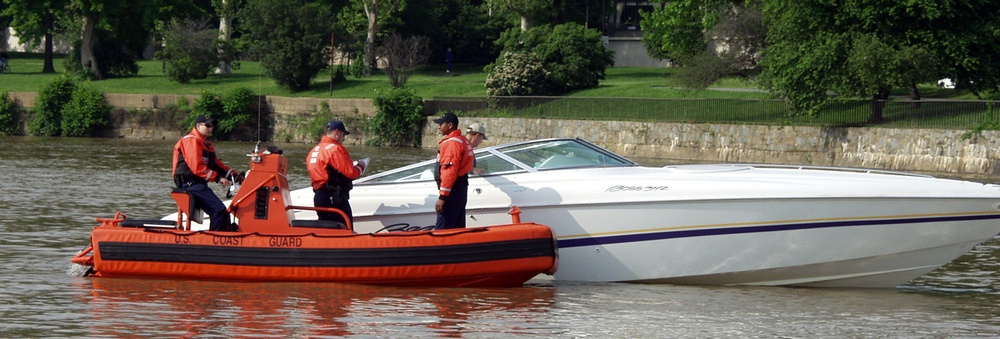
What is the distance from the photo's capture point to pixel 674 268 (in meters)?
12.2

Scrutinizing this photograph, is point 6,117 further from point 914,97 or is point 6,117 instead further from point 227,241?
point 227,241

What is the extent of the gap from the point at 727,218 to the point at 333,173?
372cm

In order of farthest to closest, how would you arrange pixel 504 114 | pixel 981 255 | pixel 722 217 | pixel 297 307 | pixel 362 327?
pixel 504 114, pixel 981 255, pixel 722 217, pixel 297 307, pixel 362 327

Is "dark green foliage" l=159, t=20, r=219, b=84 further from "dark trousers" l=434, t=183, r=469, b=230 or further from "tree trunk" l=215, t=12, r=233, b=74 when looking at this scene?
"dark trousers" l=434, t=183, r=469, b=230

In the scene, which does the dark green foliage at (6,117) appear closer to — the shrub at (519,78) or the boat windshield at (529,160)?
the shrub at (519,78)

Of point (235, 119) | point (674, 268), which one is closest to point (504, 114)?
point (235, 119)

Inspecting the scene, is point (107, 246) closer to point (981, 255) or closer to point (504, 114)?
point (981, 255)

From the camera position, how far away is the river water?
10086mm

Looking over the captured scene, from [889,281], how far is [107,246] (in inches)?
293

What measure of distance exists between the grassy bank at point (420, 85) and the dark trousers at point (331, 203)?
2922 cm

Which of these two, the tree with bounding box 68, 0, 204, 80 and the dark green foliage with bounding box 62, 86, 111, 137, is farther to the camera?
the tree with bounding box 68, 0, 204, 80

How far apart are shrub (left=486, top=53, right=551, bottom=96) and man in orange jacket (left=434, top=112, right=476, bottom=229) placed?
33.1 meters

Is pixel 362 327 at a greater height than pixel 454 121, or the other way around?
pixel 454 121

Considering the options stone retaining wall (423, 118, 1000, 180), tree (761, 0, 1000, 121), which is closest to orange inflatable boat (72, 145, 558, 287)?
stone retaining wall (423, 118, 1000, 180)
